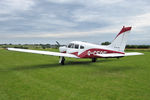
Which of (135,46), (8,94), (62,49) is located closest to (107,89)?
(8,94)

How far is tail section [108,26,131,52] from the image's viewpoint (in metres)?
12.5

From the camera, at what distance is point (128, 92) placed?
18.2 ft

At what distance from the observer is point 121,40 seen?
12.9 metres

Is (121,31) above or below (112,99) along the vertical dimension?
above

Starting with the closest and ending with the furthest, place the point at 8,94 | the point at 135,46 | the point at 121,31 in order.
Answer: the point at 8,94 < the point at 121,31 < the point at 135,46

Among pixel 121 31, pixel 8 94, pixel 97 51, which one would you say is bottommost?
pixel 8 94

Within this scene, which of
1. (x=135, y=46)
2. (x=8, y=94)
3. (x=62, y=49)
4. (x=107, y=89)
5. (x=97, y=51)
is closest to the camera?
(x=8, y=94)

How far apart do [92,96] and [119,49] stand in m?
8.74

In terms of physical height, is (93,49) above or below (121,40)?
below

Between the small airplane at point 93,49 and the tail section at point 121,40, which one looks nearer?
the tail section at point 121,40

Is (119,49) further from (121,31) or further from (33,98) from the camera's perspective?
(33,98)

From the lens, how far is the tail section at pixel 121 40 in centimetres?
1254

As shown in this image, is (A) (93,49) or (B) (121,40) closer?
(B) (121,40)

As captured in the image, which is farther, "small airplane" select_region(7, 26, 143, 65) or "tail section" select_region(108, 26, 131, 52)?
"small airplane" select_region(7, 26, 143, 65)
